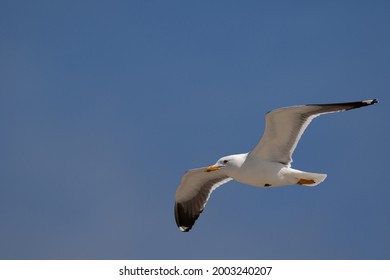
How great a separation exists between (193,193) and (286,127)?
2.04 metres

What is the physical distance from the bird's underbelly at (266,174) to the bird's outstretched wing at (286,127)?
126 mm

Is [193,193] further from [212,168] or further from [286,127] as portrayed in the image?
[286,127]

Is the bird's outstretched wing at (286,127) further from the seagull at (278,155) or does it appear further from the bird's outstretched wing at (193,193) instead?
the bird's outstretched wing at (193,193)

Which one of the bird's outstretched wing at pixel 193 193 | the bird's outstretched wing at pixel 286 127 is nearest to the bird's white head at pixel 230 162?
the bird's outstretched wing at pixel 286 127

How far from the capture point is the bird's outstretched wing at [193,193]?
30.1ft

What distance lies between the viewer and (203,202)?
30.8 ft

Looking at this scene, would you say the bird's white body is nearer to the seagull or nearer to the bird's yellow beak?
the seagull

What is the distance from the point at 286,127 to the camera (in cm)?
787

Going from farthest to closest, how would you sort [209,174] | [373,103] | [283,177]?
[209,174]
[283,177]
[373,103]

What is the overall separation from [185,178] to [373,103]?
285 cm

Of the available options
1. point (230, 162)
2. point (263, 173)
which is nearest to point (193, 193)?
point (230, 162)

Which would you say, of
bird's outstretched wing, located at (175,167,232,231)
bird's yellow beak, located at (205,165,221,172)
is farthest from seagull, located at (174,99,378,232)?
bird's outstretched wing, located at (175,167,232,231)
